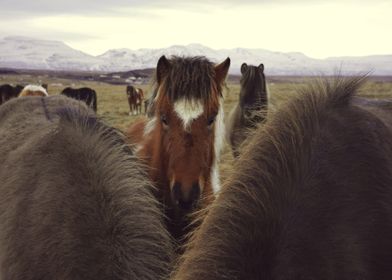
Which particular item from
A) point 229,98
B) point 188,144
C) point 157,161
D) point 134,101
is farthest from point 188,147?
point 229,98

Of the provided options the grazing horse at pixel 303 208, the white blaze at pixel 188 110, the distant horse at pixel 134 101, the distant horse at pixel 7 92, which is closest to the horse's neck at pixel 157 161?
the white blaze at pixel 188 110

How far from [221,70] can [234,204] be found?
8.46 feet

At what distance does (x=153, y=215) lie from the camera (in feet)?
9.27

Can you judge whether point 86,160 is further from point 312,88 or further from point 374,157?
point 374,157

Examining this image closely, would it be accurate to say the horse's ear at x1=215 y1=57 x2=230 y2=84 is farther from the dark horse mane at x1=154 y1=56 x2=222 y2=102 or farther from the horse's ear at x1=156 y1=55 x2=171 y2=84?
the horse's ear at x1=156 y1=55 x2=171 y2=84

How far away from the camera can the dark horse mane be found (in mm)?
4152

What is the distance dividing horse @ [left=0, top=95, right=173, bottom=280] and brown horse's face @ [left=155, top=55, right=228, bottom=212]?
0.67 metres

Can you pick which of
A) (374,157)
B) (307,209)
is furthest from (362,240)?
(374,157)

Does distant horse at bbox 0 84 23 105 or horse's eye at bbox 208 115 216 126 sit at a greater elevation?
horse's eye at bbox 208 115 216 126

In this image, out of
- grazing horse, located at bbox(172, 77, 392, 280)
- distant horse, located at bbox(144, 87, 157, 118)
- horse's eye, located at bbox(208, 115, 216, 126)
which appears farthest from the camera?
distant horse, located at bbox(144, 87, 157, 118)

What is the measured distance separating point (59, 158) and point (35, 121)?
121 centimetres

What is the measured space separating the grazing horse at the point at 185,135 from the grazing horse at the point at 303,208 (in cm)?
151

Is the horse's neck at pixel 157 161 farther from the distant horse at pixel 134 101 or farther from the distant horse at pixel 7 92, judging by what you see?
the distant horse at pixel 134 101

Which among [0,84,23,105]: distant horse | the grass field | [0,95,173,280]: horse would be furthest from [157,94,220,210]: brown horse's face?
[0,84,23,105]: distant horse
